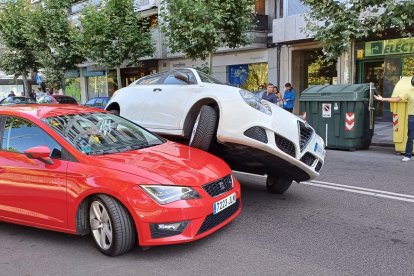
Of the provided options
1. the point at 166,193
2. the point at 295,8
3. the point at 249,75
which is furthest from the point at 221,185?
the point at 249,75

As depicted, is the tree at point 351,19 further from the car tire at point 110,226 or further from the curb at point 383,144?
the car tire at point 110,226

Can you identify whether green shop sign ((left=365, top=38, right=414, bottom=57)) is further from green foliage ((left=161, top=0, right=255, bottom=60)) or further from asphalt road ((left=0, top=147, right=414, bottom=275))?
asphalt road ((left=0, top=147, right=414, bottom=275))

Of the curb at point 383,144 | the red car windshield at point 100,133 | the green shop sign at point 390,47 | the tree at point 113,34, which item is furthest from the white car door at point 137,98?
the tree at point 113,34

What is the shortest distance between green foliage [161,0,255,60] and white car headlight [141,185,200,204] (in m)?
11.3

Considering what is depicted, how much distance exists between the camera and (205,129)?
509 cm

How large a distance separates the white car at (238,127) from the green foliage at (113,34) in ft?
46.5

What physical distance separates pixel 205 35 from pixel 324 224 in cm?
1116

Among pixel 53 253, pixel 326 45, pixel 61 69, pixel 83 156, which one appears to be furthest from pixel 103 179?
pixel 61 69

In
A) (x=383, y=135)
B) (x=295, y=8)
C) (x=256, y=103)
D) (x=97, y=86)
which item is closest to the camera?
(x=256, y=103)

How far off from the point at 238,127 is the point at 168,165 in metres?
1.19

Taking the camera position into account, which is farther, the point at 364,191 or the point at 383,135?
the point at 383,135

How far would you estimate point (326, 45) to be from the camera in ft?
39.3

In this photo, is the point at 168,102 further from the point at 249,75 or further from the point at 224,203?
the point at 249,75

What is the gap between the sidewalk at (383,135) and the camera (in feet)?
35.8
